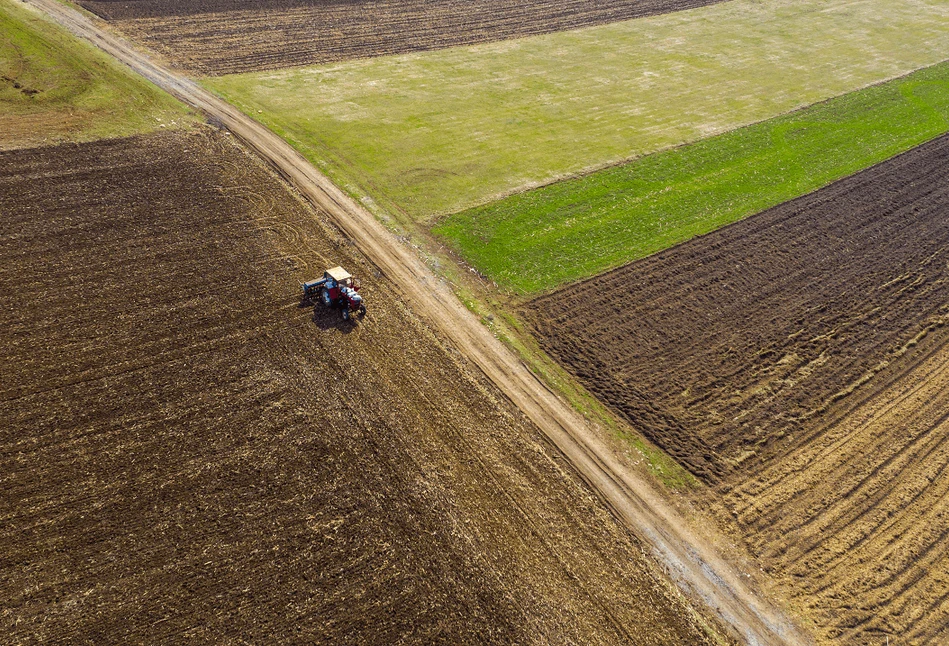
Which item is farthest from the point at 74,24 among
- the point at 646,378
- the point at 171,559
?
the point at 646,378

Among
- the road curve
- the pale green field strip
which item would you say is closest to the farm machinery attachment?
the road curve

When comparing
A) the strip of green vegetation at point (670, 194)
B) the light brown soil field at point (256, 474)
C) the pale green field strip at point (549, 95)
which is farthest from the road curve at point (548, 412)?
the strip of green vegetation at point (670, 194)

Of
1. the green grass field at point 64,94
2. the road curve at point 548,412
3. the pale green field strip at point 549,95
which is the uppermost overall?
the green grass field at point 64,94

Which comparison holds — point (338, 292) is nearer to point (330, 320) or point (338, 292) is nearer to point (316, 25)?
point (330, 320)

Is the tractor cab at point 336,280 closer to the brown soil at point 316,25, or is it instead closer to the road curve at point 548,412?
the road curve at point 548,412

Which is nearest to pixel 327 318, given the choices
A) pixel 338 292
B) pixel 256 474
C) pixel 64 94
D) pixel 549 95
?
pixel 338 292

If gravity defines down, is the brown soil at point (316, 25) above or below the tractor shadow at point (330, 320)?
above

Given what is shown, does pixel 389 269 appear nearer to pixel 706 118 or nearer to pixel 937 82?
pixel 706 118
